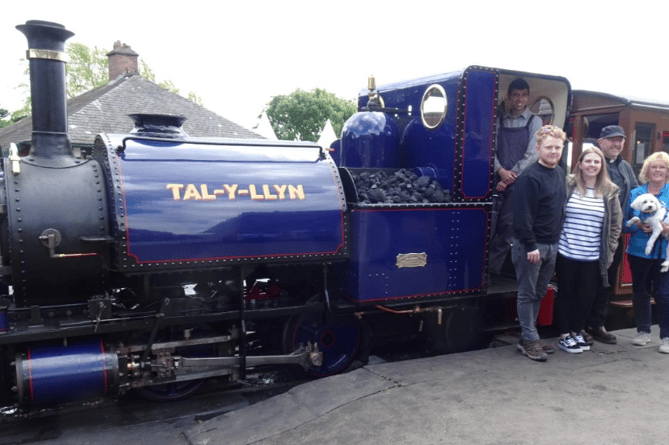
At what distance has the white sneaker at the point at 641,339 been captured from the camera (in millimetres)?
4941

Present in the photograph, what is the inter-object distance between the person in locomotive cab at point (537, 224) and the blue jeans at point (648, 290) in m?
1.00

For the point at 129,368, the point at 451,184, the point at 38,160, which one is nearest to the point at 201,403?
the point at 129,368

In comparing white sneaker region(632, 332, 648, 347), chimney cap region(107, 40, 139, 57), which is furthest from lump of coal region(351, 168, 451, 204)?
chimney cap region(107, 40, 139, 57)

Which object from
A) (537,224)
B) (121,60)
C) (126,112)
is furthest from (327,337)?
(121,60)

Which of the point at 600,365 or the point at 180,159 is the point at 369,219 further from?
the point at 600,365

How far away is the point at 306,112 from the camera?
4225cm

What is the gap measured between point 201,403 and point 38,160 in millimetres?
2231

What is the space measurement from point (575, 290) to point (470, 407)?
1.93 m

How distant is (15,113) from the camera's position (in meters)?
41.2

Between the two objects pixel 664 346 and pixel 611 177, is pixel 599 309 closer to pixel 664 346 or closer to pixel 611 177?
pixel 664 346

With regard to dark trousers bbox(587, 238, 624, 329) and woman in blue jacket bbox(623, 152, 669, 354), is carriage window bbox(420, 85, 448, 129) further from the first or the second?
dark trousers bbox(587, 238, 624, 329)

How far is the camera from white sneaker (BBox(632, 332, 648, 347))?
4941 mm

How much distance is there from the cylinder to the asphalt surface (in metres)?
0.37

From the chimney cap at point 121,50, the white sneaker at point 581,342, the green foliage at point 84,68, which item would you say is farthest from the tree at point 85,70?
the white sneaker at point 581,342
